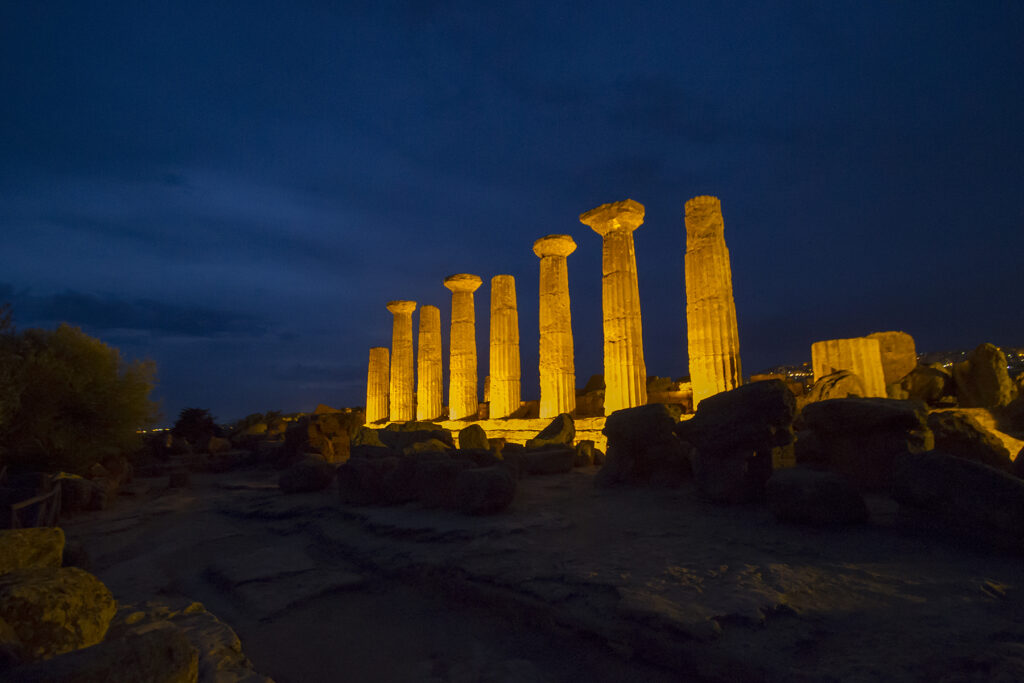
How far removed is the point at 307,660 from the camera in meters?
Result: 3.15

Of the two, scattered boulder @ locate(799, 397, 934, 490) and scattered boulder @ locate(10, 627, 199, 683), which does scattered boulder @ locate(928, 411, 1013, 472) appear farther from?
scattered boulder @ locate(10, 627, 199, 683)

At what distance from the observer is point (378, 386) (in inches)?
1064

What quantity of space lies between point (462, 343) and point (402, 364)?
16.0 ft

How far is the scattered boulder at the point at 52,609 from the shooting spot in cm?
229

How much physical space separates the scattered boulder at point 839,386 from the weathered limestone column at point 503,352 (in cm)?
1082

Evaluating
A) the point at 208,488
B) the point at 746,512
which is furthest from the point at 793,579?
the point at 208,488

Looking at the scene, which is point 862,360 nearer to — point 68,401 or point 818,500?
point 818,500

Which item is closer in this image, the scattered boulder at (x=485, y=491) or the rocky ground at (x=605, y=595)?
the rocky ground at (x=605, y=595)

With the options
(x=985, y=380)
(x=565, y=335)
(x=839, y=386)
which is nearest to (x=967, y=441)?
(x=839, y=386)

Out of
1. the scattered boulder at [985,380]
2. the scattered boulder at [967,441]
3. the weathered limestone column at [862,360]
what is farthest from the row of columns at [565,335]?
the scattered boulder at [967,441]

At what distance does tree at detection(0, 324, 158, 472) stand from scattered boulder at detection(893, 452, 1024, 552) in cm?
1374

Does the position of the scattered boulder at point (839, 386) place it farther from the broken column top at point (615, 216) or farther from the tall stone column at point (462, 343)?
the tall stone column at point (462, 343)

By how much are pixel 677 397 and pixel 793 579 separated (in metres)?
14.6

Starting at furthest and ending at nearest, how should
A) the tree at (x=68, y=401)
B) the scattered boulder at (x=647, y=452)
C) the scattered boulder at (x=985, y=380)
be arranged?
the scattered boulder at (x=985, y=380)
the tree at (x=68, y=401)
the scattered boulder at (x=647, y=452)
